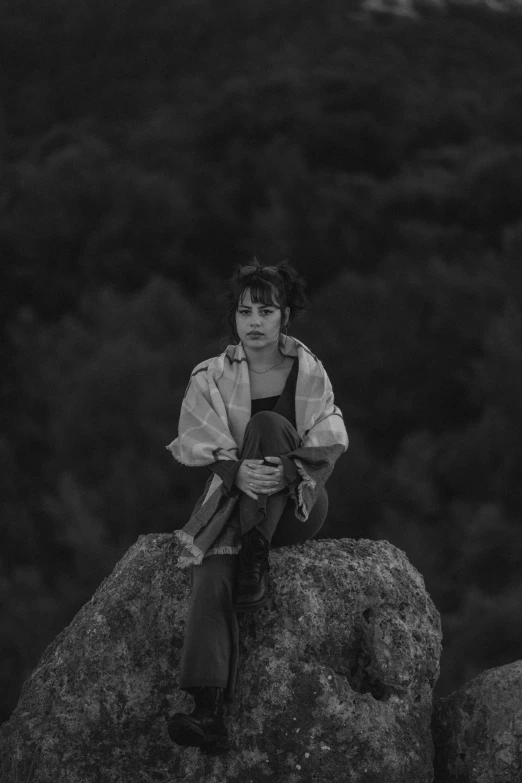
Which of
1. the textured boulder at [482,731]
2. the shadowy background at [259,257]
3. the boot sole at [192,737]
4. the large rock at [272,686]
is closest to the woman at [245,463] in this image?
the boot sole at [192,737]

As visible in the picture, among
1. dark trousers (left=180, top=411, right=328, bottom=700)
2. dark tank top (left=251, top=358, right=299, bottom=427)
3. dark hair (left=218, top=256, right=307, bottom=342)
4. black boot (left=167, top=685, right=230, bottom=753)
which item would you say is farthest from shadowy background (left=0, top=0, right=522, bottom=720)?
black boot (left=167, top=685, right=230, bottom=753)

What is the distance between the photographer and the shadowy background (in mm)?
13070

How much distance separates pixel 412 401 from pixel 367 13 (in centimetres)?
1205

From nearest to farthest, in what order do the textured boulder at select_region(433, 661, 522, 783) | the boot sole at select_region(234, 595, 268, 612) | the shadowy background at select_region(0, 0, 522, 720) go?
1. the boot sole at select_region(234, 595, 268, 612)
2. the textured boulder at select_region(433, 661, 522, 783)
3. the shadowy background at select_region(0, 0, 522, 720)

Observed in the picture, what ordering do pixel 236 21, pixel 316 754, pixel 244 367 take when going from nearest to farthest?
pixel 316 754 < pixel 244 367 < pixel 236 21

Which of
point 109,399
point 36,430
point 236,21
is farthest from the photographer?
point 236,21

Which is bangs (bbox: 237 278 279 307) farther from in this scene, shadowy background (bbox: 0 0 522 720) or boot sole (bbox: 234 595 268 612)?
shadowy background (bbox: 0 0 522 720)

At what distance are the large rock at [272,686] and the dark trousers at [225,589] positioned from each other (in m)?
0.17

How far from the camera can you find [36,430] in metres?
15.1

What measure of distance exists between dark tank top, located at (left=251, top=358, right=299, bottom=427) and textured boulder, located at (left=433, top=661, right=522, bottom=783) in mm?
1009

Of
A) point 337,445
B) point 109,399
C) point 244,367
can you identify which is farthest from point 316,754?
point 109,399

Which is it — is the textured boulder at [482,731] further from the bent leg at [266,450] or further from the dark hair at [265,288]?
the dark hair at [265,288]

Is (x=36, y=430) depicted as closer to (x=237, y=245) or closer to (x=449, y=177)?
(x=237, y=245)

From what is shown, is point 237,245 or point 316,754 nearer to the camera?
point 316,754
